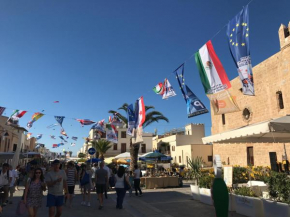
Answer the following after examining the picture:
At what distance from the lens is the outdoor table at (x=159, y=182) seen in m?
15.7

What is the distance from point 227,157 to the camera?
26.0m

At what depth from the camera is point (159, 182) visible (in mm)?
15812

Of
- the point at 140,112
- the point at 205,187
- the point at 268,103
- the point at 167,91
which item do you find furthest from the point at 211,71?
the point at 268,103

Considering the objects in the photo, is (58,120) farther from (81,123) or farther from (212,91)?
(212,91)

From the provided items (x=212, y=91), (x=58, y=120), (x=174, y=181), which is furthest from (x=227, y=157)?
(x=212, y=91)

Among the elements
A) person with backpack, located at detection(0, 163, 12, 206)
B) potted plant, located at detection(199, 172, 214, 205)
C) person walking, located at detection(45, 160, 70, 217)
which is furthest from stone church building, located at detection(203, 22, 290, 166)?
person with backpack, located at detection(0, 163, 12, 206)

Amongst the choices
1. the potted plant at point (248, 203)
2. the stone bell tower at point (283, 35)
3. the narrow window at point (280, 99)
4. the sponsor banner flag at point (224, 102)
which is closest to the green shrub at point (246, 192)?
the potted plant at point (248, 203)

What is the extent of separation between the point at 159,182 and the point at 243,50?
1158 cm

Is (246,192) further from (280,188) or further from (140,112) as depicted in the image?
(140,112)

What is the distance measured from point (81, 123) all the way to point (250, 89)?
50.4 ft

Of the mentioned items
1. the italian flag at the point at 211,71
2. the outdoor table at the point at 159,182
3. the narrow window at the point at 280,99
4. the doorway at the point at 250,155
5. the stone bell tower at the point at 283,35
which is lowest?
the outdoor table at the point at 159,182

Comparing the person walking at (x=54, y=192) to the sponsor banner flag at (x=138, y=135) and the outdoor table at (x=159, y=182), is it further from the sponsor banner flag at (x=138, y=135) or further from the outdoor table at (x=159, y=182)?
the outdoor table at (x=159, y=182)

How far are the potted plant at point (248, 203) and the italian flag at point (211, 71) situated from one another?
10.8 ft

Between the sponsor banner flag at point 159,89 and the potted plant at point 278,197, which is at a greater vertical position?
the sponsor banner flag at point 159,89
